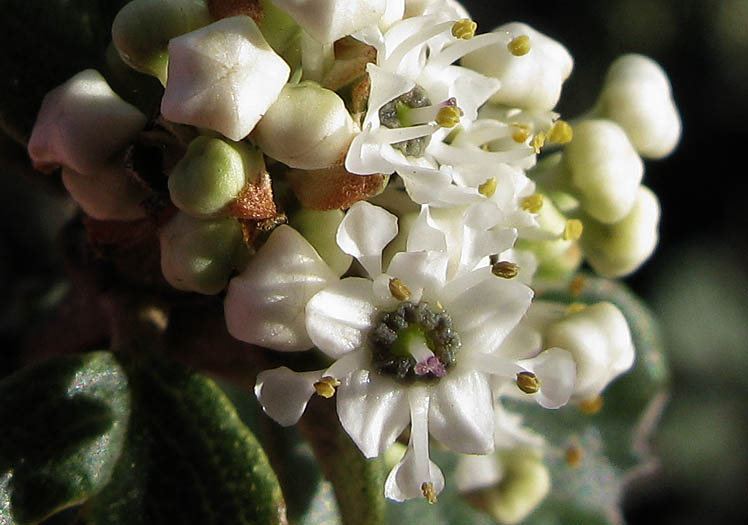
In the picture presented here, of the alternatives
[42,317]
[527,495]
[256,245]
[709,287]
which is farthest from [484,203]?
[709,287]

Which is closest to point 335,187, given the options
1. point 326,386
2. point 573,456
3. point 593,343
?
point 326,386

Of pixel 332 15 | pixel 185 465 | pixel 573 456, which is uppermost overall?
pixel 332 15

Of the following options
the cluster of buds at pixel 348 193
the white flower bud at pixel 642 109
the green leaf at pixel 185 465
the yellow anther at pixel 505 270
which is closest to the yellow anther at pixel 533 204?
the cluster of buds at pixel 348 193

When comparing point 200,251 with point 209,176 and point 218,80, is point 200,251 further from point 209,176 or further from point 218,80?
point 218,80

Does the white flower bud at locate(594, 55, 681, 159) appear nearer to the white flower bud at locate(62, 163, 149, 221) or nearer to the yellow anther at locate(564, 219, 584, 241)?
the yellow anther at locate(564, 219, 584, 241)

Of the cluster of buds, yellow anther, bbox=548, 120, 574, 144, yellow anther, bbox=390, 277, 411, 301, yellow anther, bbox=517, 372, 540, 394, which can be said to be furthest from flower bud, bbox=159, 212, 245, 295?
yellow anther, bbox=548, 120, 574, 144

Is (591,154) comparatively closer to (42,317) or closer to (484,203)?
(484,203)
